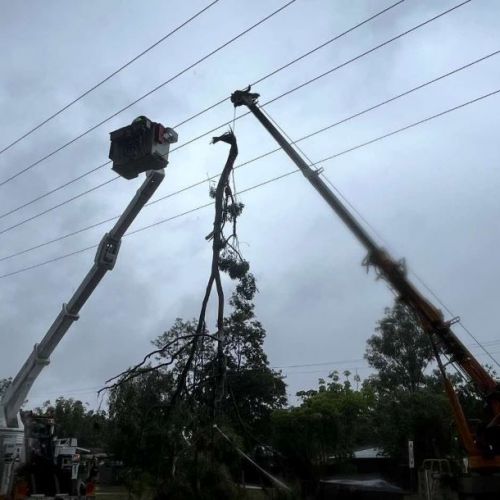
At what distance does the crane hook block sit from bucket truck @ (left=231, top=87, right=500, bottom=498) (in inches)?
87.4

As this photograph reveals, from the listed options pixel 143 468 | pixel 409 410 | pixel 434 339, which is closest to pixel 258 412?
pixel 409 410

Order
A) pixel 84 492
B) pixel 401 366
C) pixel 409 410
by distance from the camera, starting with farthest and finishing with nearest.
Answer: pixel 401 366 → pixel 409 410 → pixel 84 492

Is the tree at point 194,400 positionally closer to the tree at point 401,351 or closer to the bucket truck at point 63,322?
the bucket truck at point 63,322

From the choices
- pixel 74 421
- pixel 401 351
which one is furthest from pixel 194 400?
pixel 74 421

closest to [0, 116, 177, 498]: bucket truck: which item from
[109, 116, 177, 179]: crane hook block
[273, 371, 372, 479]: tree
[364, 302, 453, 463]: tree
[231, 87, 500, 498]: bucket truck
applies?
[109, 116, 177, 179]: crane hook block

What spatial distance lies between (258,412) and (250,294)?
19880mm

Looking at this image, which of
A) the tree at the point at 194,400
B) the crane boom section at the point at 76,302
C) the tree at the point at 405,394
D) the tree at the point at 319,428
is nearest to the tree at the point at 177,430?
the tree at the point at 194,400

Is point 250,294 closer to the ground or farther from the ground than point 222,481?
farther from the ground

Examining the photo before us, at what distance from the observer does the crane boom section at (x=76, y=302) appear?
17.0 meters

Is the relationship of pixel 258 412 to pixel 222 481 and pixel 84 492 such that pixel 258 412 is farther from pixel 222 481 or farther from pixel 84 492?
pixel 222 481

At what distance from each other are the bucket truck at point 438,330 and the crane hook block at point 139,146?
7.28ft

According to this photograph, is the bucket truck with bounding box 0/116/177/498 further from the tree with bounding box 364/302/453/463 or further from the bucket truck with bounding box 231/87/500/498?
the tree with bounding box 364/302/453/463

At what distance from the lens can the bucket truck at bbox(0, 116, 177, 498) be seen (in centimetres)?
1498

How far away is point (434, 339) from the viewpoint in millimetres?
14367
